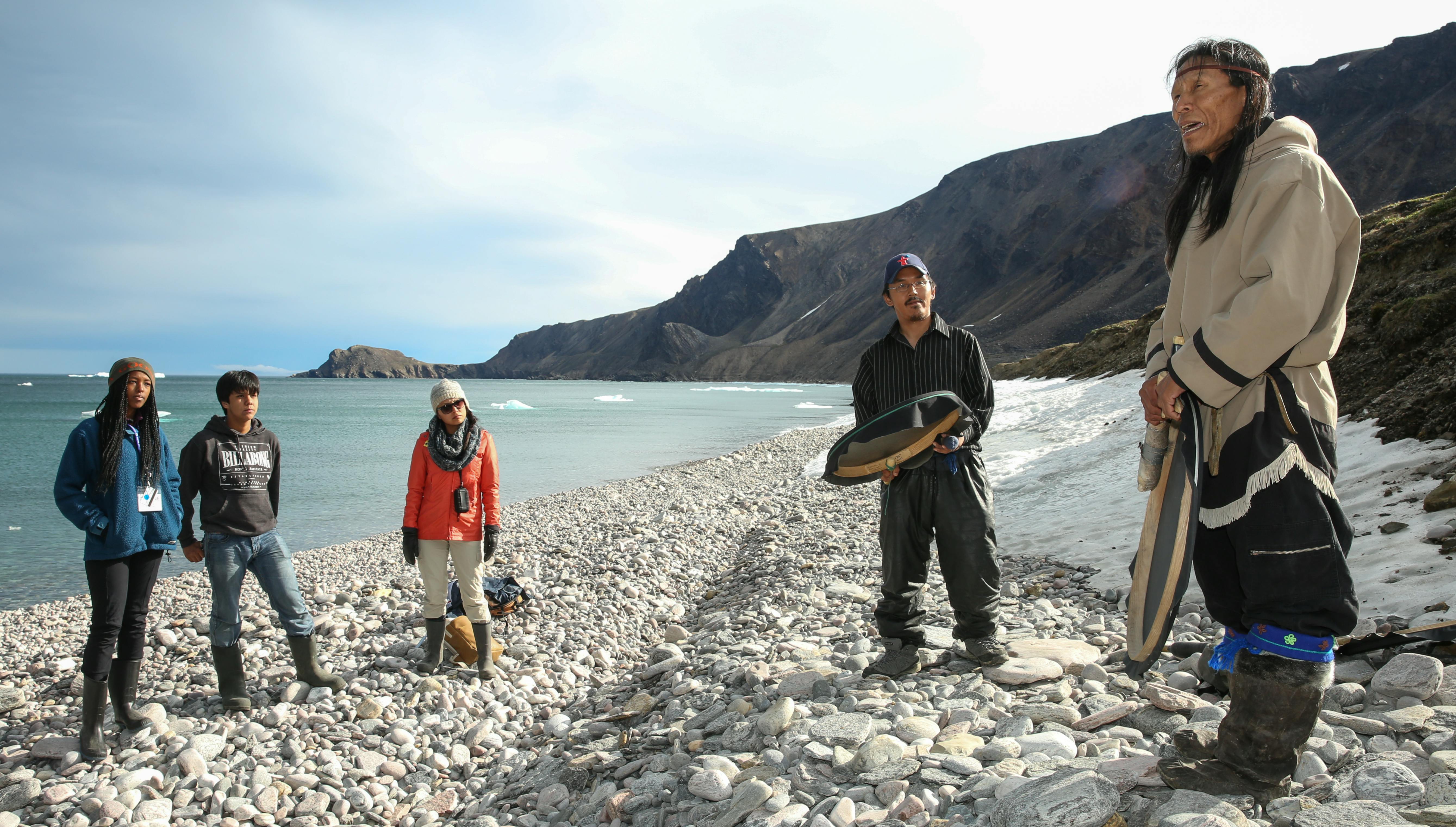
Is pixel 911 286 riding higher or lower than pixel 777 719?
higher

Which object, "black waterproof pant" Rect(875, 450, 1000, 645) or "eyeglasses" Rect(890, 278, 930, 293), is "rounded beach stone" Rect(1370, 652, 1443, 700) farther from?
"eyeglasses" Rect(890, 278, 930, 293)

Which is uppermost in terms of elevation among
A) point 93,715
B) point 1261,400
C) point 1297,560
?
point 1261,400

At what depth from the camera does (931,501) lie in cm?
407

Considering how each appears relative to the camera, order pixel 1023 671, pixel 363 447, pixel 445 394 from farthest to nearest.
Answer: pixel 363 447
pixel 445 394
pixel 1023 671

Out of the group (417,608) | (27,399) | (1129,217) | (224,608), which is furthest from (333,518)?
(1129,217)

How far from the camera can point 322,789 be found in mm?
Result: 4332

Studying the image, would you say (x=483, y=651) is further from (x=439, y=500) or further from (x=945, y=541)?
(x=945, y=541)

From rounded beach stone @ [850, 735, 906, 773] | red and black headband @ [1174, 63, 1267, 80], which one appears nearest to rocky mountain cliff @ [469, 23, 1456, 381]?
red and black headband @ [1174, 63, 1267, 80]

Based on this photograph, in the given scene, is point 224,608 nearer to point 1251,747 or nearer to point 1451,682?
point 1251,747

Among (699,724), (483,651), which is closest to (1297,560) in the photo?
(699,724)

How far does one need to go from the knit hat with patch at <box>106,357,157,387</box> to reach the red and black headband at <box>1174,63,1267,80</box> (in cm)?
580

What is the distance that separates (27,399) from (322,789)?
12255cm

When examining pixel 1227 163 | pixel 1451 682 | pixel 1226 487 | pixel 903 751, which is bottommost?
pixel 903 751

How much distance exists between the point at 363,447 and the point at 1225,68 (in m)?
37.5
